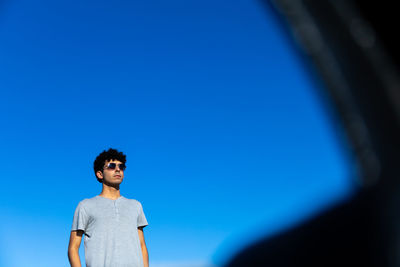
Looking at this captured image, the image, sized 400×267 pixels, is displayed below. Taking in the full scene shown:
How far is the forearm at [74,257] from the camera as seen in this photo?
4.60 metres

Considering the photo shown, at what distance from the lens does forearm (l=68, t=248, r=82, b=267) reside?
4.60 metres

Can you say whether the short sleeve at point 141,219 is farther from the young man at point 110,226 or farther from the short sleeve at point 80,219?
the short sleeve at point 80,219

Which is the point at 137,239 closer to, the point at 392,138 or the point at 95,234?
the point at 95,234

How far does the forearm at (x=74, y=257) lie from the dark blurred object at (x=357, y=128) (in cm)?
406

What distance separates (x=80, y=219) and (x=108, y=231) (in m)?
0.35

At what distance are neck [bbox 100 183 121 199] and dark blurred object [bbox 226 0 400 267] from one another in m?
4.44

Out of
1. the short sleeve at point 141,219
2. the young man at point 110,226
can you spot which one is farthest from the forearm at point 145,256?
the short sleeve at point 141,219

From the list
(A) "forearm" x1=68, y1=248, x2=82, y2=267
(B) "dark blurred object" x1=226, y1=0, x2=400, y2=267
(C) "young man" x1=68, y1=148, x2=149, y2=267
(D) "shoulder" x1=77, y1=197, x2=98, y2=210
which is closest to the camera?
(B) "dark blurred object" x1=226, y1=0, x2=400, y2=267

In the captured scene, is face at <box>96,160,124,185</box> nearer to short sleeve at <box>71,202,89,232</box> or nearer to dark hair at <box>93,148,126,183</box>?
dark hair at <box>93,148,126,183</box>

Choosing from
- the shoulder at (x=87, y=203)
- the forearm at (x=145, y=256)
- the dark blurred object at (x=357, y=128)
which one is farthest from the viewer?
the forearm at (x=145, y=256)

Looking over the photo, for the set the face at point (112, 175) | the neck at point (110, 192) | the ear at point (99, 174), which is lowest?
the neck at point (110, 192)

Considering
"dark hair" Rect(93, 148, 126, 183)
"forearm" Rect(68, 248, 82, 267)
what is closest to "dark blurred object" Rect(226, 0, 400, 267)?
"forearm" Rect(68, 248, 82, 267)

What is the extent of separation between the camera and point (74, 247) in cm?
476

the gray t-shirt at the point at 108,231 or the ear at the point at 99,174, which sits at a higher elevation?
the ear at the point at 99,174
